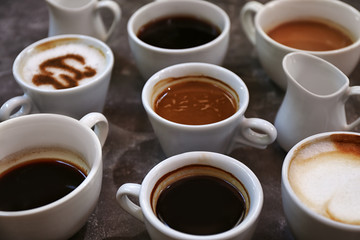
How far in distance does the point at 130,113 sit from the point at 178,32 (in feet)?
1.21

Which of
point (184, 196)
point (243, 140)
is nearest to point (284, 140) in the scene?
point (243, 140)

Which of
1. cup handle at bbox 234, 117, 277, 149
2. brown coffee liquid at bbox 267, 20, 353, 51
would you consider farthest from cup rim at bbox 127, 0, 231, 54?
cup handle at bbox 234, 117, 277, 149

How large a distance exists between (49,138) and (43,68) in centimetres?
33

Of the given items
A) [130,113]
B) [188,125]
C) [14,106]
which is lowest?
[130,113]

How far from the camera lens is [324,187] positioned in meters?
1.17

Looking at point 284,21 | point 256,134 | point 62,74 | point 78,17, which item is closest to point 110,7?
point 78,17

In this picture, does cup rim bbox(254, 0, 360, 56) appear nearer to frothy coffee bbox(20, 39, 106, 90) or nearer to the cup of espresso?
the cup of espresso

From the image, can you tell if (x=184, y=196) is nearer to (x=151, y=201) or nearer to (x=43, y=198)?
(x=151, y=201)

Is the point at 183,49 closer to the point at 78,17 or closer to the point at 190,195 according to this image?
the point at 78,17

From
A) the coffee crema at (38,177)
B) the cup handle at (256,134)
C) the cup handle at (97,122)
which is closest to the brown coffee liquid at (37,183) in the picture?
the coffee crema at (38,177)

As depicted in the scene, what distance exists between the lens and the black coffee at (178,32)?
1.73 m

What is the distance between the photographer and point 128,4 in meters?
2.14

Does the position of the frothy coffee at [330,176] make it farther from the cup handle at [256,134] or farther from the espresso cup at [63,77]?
the espresso cup at [63,77]

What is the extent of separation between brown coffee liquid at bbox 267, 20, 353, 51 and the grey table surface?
0.13 metres
